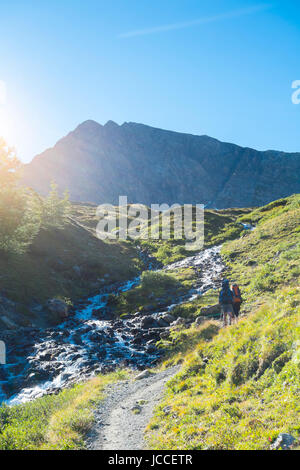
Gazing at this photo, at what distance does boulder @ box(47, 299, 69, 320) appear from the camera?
104ft

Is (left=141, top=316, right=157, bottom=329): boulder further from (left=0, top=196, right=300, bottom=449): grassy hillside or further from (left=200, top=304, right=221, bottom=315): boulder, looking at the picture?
(left=0, top=196, right=300, bottom=449): grassy hillside

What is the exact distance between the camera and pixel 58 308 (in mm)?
32188

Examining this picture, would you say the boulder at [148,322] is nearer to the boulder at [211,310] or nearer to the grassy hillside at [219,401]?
the boulder at [211,310]

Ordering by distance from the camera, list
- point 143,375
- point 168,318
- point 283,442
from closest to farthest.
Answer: point 283,442 < point 143,375 < point 168,318

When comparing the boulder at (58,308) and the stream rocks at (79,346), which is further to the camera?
the boulder at (58,308)

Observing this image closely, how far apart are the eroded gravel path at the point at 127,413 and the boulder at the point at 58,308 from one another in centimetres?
1698

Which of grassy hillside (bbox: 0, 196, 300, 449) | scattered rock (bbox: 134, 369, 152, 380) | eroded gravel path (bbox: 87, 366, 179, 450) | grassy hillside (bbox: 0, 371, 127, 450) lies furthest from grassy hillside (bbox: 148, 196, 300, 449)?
grassy hillside (bbox: 0, 371, 127, 450)

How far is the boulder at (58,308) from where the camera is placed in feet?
104

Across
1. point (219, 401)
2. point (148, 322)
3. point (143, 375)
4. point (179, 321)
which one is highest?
point (219, 401)

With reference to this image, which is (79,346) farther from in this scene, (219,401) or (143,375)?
(219,401)

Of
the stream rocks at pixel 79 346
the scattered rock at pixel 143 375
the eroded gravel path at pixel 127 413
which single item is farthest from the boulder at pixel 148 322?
Answer: the eroded gravel path at pixel 127 413

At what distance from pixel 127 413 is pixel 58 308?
71.4 feet

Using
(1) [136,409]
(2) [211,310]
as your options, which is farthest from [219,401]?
(2) [211,310]
